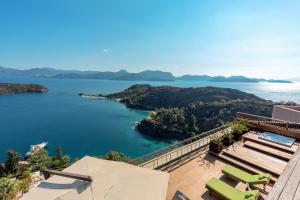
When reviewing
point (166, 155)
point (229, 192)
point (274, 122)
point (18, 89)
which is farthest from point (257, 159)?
point (18, 89)

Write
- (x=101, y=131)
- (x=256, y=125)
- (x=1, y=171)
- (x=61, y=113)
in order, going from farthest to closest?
(x=61, y=113) → (x=101, y=131) → (x=1, y=171) → (x=256, y=125)

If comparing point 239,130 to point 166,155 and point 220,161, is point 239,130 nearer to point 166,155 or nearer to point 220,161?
point 220,161

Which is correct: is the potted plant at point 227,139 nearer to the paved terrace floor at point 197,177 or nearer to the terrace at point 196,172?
the terrace at point 196,172

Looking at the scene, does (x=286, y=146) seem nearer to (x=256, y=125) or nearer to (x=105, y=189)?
(x=256, y=125)

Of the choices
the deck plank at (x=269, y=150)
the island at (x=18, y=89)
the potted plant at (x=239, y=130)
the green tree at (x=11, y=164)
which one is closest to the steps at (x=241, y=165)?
the deck plank at (x=269, y=150)

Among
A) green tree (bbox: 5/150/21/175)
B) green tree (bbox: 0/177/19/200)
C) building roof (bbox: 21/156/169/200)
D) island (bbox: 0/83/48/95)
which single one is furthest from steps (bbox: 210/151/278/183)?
island (bbox: 0/83/48/95)

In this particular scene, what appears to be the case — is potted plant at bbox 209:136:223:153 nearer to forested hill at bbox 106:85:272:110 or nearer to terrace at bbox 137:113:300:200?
terrace at bbox 137:113:300:200

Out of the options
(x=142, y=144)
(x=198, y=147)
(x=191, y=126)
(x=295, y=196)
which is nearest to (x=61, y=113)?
(x=142, y=144)
